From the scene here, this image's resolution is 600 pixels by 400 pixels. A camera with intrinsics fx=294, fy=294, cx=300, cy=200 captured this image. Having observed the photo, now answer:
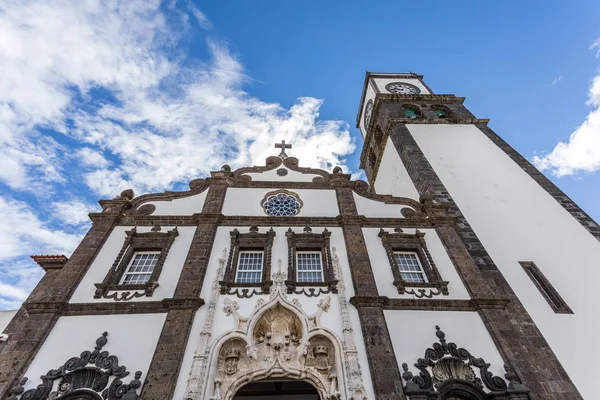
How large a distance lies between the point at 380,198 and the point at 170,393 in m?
11.2

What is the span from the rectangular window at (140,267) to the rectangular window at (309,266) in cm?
562

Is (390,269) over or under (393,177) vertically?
under

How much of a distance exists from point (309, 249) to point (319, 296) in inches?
92.7

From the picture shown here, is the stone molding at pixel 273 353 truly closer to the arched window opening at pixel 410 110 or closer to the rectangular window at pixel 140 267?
the rectangular window at pixel 140 267

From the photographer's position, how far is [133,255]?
1172 cm

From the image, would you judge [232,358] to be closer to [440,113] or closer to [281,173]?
[281,173]

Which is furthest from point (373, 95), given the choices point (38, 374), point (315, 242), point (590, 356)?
point (38, 374)

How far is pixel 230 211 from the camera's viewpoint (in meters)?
13.4

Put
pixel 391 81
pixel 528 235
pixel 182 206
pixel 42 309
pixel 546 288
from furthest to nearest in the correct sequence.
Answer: pixel 391 81 < pixel 182 206 < pixel 528 235 < pixel 546 288 < pixel 42 309

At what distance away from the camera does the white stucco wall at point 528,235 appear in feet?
31.7

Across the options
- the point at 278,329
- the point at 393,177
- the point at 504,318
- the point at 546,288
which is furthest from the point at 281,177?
the point at 546,288

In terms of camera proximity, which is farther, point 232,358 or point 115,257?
point 115,257

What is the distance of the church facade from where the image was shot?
839 centimetres

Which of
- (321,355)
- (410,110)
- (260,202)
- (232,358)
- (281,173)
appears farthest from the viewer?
(410,110)
